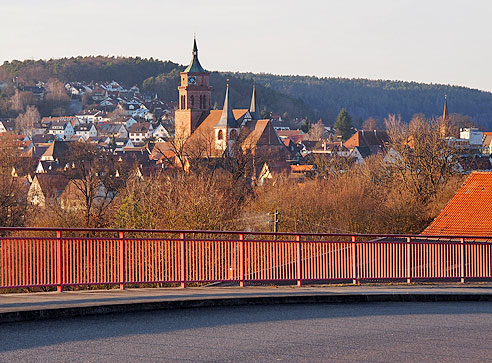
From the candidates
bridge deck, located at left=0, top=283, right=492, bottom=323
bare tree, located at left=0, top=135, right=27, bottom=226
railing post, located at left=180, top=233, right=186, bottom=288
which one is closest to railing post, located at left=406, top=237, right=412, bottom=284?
bridge deck, located at left=0, top=283, right=492, bottom=323

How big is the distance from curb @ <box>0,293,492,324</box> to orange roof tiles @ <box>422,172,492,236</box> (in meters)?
25.5

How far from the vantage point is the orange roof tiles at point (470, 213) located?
39419 millimetres

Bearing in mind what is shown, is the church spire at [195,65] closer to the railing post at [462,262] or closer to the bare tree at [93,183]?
the bare tree at [93,183]

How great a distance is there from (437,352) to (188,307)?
13.1ft

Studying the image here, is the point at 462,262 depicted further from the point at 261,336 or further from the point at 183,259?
the point at 261,336

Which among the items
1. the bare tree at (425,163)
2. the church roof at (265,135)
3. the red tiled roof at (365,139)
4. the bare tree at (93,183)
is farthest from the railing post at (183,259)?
the red tiled roof at (365,139)

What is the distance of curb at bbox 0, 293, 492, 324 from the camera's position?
11.1 m

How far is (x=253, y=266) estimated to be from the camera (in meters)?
14.5

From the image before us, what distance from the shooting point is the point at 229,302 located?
12.6 meters

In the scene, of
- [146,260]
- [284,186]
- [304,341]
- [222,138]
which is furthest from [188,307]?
[222,138]

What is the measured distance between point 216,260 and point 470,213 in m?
28.7

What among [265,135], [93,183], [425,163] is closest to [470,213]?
[425,163]

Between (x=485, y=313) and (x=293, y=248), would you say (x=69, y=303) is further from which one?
(x=485, y=313)

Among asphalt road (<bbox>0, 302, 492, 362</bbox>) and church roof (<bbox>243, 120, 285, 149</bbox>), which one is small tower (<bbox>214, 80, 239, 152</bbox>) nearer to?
church roof (<bbox>243, 120, 285, 149</bbox>)
